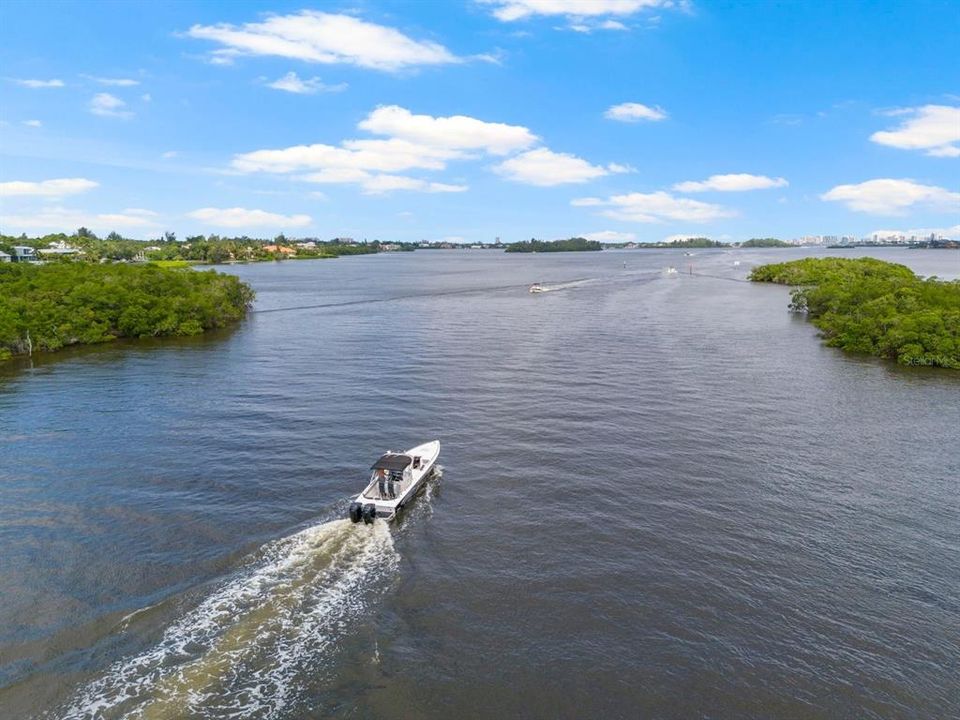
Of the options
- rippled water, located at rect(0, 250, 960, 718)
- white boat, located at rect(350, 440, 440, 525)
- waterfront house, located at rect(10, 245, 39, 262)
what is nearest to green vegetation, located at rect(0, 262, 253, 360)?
rippled water, located at rect(0, 250, 960, 718)

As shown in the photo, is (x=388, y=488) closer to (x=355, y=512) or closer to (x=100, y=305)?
(x=355, y=512)

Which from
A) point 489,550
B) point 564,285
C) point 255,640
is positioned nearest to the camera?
point 255,640

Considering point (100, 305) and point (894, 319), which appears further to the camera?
point (100, 305)

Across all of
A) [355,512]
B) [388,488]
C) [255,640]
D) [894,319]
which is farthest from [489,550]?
[894,319]

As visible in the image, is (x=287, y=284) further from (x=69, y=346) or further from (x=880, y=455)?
(x=880, y=455)

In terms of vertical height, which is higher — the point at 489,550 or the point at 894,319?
the point at 894,319

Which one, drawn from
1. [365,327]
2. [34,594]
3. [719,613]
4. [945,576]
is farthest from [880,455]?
[365,327]

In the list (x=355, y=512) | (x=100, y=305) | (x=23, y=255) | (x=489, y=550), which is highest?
(x=23, y=255)
